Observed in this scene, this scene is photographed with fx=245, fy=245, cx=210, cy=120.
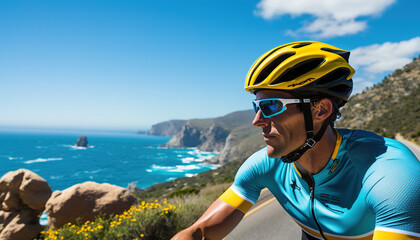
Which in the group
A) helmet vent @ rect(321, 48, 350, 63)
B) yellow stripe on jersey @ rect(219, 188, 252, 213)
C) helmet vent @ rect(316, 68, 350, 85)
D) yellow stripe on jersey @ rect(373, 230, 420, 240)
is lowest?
yellow stripe on jersey @ rect(219, 188, 252, 213)

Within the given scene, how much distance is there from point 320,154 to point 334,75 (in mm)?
574

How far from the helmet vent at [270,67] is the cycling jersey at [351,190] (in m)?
0.62

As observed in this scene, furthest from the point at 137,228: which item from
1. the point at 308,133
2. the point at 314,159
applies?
the point at 308,133

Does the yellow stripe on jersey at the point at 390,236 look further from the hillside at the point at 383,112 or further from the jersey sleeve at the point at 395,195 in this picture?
the hillside at the point at 383,112

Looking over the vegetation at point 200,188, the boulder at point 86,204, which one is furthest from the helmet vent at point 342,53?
the boulder at point 86,204

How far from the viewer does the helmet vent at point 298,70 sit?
1722 mm

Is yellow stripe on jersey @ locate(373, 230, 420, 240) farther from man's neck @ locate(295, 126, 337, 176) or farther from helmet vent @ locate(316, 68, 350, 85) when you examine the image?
helmet vent @ locate(316, 68, 350, 85)

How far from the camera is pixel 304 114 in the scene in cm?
164

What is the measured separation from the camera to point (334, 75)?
1.75 meters

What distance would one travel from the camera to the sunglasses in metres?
1.64

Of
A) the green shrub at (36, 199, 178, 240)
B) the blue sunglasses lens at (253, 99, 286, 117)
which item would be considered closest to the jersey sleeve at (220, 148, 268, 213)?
the blue sunglasses lens at (253, 99, 286, 117)

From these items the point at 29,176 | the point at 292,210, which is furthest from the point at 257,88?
the point at 29,176

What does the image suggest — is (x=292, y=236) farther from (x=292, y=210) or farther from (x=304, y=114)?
(x=304, y=114)

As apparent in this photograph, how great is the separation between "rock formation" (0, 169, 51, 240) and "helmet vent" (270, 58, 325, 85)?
1522 cm
